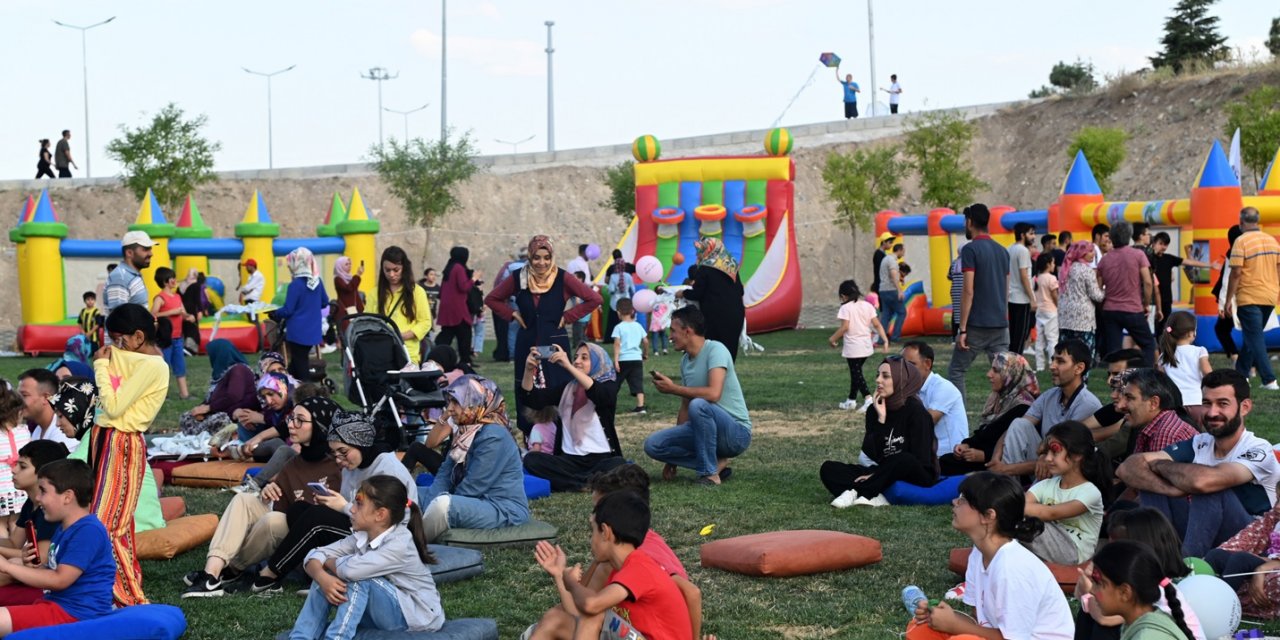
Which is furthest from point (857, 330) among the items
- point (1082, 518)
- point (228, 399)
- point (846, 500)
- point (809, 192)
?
point (809, 192)

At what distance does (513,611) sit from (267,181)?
145ft

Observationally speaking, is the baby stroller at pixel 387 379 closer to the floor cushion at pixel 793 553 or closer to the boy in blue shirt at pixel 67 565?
the floor cushion at pixel 793 553

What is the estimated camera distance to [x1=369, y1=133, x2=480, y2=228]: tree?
4081 centimetres

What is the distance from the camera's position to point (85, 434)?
24.5 ft

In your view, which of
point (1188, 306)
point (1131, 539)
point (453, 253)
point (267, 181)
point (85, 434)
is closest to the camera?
point (1131, 539)

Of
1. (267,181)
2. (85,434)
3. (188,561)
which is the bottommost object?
(188,561)

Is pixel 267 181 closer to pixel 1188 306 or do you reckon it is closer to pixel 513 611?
pixel 1188 306

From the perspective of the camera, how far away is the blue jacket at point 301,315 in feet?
39.2

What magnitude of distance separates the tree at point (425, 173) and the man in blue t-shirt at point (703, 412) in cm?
3275

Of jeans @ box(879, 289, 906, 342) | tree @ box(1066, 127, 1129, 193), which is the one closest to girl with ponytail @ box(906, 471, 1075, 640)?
jeans @ box(879, 289, 906, 342)

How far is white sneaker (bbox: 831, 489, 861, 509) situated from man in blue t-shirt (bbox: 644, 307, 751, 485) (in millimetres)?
993

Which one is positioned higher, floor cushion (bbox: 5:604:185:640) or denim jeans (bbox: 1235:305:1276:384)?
denim jeans (bbox: 1235:305:1276:384)

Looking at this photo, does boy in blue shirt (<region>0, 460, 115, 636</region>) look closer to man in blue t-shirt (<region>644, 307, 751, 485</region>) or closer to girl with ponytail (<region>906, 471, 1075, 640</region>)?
girl with ponytail (<region>906, 471, 1075, 640</region>)

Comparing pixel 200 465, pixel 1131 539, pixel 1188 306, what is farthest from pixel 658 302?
pixel 1131 539
